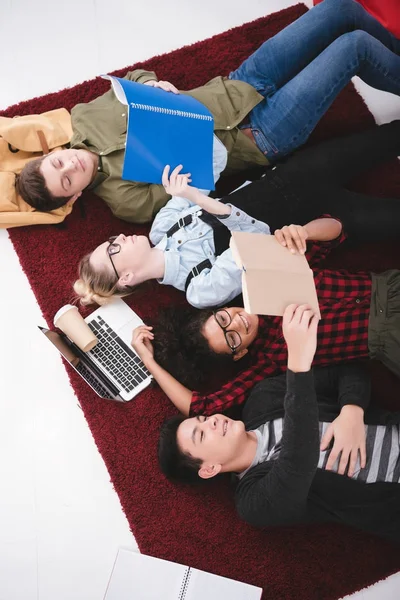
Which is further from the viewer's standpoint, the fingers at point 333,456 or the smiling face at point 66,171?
the smiling face at point 66,171

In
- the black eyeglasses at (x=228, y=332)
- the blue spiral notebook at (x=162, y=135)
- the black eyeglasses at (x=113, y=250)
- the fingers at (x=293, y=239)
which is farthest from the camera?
the black eyeglasses at (x=113, y=250)

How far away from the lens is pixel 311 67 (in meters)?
2.18

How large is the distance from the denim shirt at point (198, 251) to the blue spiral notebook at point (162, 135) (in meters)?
0.19

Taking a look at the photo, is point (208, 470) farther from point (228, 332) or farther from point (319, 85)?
point (319, 85)

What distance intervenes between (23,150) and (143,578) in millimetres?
1820

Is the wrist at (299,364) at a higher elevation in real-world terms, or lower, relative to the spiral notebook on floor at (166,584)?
higher

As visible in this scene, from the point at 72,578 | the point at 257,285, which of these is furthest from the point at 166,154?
the point at 72,578

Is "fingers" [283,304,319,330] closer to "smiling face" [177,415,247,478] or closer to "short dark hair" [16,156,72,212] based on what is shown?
"smiling face" [177,415,247,478]

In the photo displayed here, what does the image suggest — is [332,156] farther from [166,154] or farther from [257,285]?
[257,285]

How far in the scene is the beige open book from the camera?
1.56 metres

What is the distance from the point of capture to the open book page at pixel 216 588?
2010 mm

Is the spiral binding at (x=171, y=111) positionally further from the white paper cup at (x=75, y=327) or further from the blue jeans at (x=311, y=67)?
the white paper cup at (x=75, y=327)

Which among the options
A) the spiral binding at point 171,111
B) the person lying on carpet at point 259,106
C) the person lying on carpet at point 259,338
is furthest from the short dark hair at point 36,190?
the person lying on carpet at point 259,338

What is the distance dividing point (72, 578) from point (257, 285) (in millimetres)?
1407
